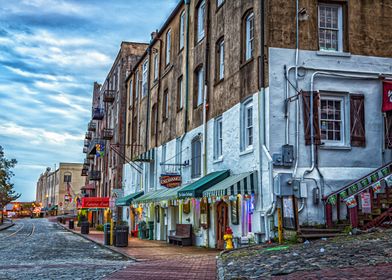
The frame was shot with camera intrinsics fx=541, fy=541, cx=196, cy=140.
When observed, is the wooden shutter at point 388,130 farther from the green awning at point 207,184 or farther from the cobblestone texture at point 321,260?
the green awning at point 207,184

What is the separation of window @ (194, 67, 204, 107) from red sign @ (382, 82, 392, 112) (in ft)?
28.1

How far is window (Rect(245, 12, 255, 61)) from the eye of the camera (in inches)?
748

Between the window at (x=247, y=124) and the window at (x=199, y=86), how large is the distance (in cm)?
517

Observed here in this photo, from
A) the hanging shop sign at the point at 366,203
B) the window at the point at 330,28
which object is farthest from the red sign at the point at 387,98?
the hanging shop sign at the point at 366,203

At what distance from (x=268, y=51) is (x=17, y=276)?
10.1 m

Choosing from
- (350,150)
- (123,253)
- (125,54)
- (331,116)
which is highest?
(125,54)

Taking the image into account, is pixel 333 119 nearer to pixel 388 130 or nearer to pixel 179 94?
pixel 388 130

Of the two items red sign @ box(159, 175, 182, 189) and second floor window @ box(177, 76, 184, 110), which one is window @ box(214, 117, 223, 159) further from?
second floor window @ box(177, 76, 184, 110)

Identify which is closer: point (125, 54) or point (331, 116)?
point (331, 116)

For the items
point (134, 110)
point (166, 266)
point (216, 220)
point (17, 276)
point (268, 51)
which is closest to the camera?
point (17, 276)

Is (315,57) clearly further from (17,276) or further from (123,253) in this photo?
(17,276)

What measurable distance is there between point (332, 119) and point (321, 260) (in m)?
7.38

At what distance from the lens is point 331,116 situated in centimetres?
1778

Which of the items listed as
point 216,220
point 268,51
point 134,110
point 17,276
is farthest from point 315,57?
point 134,110
